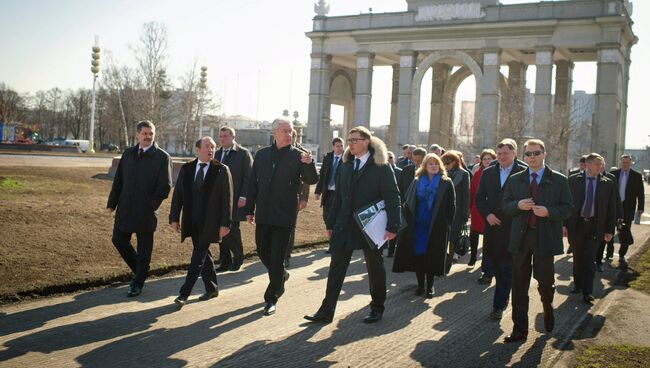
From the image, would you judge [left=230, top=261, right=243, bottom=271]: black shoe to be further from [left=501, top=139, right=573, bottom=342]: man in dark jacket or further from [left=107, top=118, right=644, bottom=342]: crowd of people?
[left=501, top=139, right=573, bottom=342]: man in dark jacket

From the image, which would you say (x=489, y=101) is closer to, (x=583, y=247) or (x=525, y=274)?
→ (x=583, y=247)

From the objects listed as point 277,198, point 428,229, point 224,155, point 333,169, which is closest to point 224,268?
point 224,155

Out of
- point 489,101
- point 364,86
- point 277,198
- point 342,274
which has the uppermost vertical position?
point 364,86

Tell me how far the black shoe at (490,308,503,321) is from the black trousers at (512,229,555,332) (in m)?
0.71

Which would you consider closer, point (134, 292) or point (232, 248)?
point (134, 292)

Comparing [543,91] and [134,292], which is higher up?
[543,91]

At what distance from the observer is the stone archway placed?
4781 centimetres

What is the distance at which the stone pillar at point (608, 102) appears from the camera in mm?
43188

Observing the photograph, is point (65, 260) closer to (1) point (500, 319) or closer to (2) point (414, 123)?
(1) point (500, 319)

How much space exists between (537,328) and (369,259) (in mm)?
2190

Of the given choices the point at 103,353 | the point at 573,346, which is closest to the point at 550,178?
the point at 573,346

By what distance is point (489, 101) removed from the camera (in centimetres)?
4688

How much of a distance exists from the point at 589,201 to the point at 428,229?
286 centimetres

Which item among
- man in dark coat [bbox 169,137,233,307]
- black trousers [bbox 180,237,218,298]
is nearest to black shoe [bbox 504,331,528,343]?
man in dark coat [bbox 169,137,233,307]
